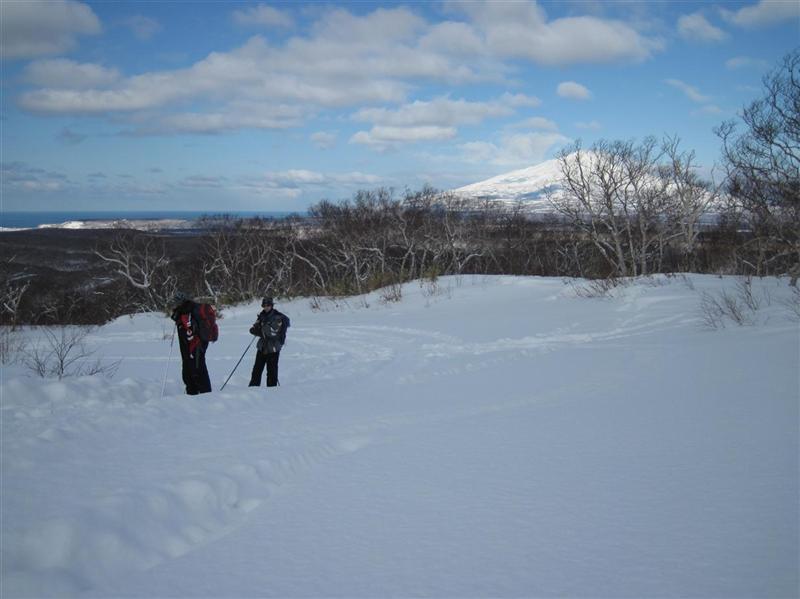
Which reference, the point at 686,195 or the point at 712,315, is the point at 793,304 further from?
the point at 686,195

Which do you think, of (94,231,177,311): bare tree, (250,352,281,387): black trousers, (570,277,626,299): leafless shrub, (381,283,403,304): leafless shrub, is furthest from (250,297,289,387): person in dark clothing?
(94,231,177,311): bare tree

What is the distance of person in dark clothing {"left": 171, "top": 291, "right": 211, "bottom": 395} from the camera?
26.6 ft

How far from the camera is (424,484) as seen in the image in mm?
4172

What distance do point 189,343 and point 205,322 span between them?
40 centimetres

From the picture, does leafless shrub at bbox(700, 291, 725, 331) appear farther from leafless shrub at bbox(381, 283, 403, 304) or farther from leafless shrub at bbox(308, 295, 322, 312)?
leafless shrub at bbox(308, 295, 322, 312)

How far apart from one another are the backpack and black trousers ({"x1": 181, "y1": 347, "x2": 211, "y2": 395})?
9.4 inches

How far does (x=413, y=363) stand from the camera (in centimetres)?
1143

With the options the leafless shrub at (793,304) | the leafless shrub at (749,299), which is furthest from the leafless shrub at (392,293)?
the leafless shrub at (793,304)

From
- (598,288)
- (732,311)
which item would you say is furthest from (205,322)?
(598,288)

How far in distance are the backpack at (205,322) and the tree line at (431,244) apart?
1837 cm

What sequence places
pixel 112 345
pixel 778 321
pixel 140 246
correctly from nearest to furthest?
pixel 778 321, pixel 112 345, pixel 140 246

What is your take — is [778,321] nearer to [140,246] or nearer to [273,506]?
[273,506]

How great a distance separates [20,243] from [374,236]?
75385 millimetres

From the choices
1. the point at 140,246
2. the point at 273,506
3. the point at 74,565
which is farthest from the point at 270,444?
the point at 140,246
